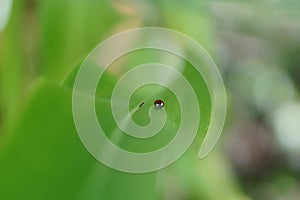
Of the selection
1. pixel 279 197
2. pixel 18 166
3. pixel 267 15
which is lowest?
pixel 18 166

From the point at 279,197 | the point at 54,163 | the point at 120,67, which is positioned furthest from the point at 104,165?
the point at 279,197

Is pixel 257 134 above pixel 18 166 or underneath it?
above

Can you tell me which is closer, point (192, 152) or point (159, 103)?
point (159, 103)

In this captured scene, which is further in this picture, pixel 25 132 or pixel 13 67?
pixel 13 67

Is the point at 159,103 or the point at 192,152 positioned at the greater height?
the point at 192,152

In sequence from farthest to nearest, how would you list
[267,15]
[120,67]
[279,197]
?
[279,197] < [267,15] < [120,67]

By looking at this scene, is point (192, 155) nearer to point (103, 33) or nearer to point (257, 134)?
point (103, 33)

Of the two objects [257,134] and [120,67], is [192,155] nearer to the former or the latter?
[120,67]

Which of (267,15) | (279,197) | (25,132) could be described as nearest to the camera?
(25,132)
